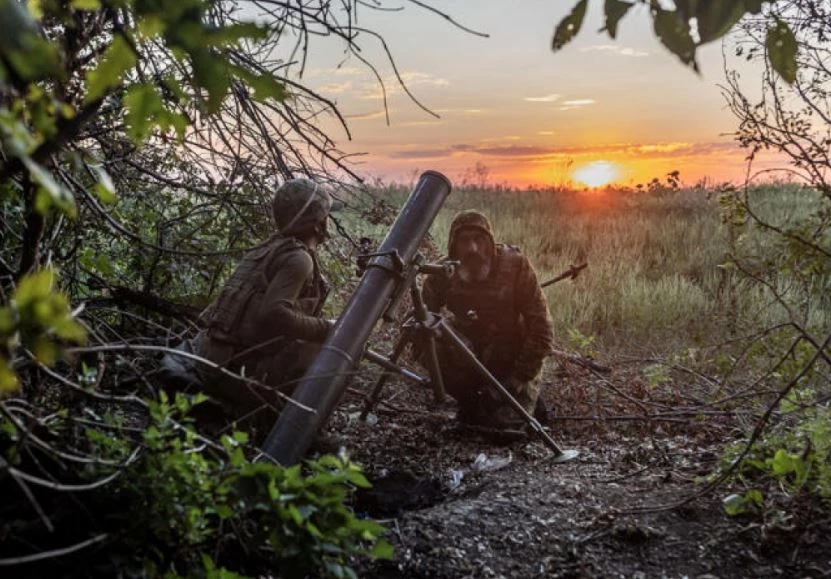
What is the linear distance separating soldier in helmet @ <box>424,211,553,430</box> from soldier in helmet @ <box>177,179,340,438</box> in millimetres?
1212

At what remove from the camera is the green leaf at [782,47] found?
4.76 feet

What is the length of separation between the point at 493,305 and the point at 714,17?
166 inches

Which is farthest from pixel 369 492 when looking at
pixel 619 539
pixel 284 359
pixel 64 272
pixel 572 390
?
pixel 572 390

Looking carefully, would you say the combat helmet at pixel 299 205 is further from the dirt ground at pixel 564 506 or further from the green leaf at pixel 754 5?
the green leaf at pixel 754 5

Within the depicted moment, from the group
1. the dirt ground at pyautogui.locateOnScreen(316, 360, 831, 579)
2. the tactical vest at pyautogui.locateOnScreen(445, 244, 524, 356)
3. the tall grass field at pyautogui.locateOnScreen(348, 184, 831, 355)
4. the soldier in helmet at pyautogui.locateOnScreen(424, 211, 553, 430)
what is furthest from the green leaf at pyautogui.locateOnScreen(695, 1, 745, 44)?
the tactical vest at pyautogui.locateOnScreen(445, 244, 524, 356)

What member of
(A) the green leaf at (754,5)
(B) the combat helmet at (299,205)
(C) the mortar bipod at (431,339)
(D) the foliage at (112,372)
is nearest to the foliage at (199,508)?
(D) the foliage at (112,372)

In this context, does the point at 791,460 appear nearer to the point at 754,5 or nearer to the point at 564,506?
the point at 564,506

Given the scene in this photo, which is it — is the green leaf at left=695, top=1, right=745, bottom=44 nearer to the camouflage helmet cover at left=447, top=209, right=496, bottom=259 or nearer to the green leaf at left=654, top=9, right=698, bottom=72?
the green leaf at left=654, top=9, right=698, bottom=72

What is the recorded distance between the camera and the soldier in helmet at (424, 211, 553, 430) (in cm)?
538

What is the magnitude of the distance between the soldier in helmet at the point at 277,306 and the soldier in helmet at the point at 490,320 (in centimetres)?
121

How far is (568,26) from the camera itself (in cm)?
144

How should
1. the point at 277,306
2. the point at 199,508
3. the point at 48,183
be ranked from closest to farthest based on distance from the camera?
the point at 48,183 → the point at 199,508 → the point at 277,306

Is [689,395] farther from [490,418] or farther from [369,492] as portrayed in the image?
[369,492]

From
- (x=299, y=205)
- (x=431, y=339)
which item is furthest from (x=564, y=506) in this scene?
(x=299, y=205)
